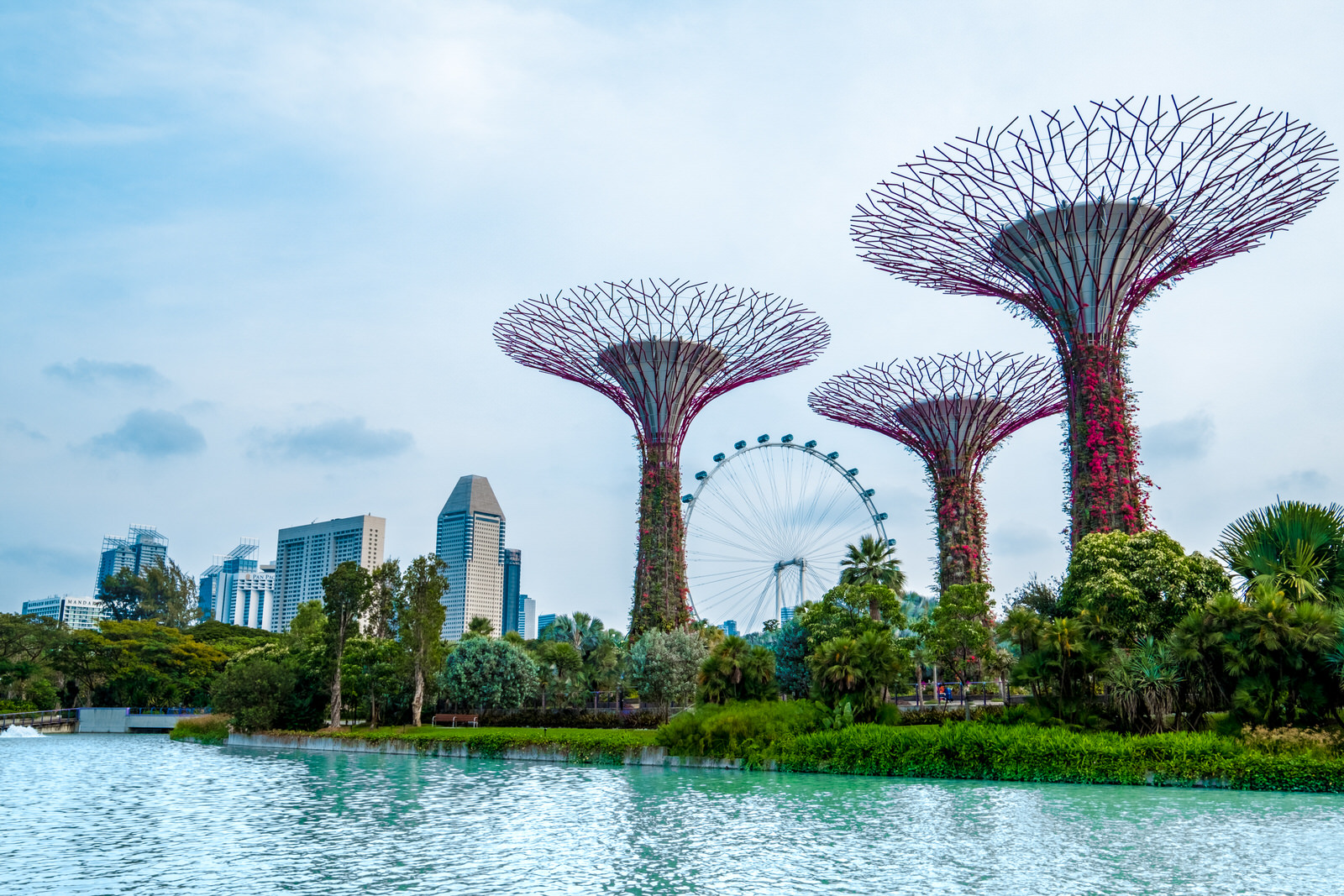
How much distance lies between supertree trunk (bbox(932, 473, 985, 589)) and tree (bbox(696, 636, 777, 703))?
57.5ft

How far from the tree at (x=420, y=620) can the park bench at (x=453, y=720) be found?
3.23 ft

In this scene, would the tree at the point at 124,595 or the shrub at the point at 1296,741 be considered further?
the tree at the point at 124,595

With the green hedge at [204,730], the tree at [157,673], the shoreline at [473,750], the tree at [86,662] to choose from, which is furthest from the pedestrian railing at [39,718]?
the shoreline at [473,750]

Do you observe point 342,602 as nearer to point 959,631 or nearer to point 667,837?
point 959,631

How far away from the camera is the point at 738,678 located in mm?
35438

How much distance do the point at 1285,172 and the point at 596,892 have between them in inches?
1150

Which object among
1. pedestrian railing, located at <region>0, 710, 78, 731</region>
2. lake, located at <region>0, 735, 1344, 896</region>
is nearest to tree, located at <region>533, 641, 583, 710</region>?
lake, located at <region>0, 735, 1344, 896</region>

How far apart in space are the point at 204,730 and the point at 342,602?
11.7m

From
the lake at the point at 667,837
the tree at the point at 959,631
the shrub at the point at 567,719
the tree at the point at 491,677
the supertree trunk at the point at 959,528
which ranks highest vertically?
the supertree trunk at the point at 959,528

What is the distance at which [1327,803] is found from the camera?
1927 centimetres

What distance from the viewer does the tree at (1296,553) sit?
2550 centimetres

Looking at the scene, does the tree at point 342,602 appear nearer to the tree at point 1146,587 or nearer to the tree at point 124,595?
the tree at point 1146,587

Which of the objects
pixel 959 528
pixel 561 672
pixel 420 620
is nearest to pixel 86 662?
pixel 420 620

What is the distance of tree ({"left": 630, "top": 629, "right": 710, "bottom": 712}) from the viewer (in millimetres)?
41906
